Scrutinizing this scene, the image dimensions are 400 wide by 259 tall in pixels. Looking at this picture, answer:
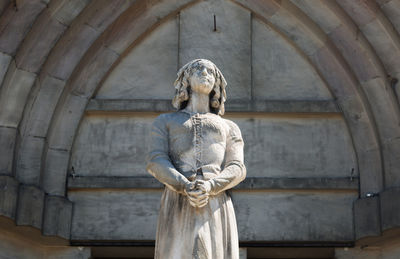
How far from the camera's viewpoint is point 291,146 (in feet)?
53.6

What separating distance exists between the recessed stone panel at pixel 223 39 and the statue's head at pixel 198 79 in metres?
5.18

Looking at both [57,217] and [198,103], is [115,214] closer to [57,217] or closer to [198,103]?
[57,217]

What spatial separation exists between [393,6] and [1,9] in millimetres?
5541

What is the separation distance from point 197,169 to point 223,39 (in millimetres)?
6376

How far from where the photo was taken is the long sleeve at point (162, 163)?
10.5m

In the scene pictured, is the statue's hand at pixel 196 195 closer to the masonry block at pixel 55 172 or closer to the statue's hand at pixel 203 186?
the statue's hand at pixel 203 186

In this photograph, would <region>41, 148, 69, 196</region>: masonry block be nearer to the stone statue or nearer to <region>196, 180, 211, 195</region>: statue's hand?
the stone statue

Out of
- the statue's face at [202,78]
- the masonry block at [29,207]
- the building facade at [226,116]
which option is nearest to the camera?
the statue's face at [202,78]

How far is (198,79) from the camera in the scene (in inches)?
442

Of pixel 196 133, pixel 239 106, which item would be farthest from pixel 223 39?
pixel 196 133

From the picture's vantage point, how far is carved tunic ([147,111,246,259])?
1046 centimetres

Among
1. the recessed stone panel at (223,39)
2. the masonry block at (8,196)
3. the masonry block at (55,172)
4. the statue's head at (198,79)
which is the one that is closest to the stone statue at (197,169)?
the statue's head at (198,79)

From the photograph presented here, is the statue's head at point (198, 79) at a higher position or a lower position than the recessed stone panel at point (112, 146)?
lower

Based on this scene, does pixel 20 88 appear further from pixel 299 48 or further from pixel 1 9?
pixel 299 48
